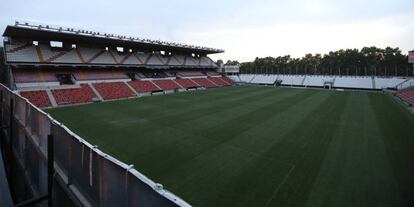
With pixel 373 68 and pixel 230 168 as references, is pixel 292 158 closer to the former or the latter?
pixel 230 168

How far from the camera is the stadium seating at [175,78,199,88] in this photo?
35.5 m

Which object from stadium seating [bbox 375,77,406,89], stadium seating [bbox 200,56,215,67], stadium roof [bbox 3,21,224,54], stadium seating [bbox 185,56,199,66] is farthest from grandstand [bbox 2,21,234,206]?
stadium seating [bbox 375,77,406,89]

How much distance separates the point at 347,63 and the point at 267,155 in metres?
73.6

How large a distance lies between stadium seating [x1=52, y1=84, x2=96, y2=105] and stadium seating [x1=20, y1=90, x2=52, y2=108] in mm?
740

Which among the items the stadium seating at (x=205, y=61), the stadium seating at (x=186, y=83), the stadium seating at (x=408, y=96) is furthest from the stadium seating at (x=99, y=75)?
the stadium seating at (x=408, y=96)

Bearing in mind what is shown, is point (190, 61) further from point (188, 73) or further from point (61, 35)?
point (61, 35)

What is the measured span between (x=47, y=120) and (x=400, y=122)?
59.2ft

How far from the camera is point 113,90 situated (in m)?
24.9

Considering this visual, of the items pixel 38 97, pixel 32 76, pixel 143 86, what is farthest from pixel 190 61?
pixel 38 97

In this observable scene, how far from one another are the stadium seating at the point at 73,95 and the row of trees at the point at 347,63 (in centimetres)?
6735

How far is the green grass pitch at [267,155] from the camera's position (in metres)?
5.67

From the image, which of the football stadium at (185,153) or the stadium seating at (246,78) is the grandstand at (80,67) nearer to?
the football stadium at (185,153)

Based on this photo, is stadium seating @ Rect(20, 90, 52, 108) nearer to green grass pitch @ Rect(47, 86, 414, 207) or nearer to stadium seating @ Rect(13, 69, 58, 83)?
stadium seating @ Rect(13, 69, 58, 83)

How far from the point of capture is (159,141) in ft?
31.2
